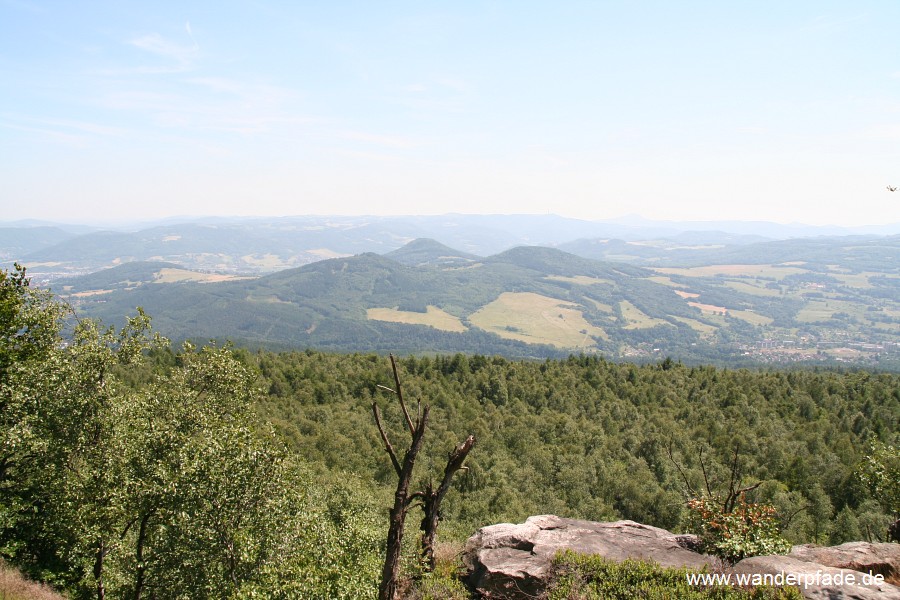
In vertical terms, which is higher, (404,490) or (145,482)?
(404,490)

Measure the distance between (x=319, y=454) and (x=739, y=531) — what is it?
2435 inches

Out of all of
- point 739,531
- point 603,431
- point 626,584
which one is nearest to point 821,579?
point 739,531

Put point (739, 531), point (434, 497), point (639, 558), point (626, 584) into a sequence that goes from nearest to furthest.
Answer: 1. point (434, 497)
2. point (626, 584)
3. point (739, 531)
4. point (639, 558)

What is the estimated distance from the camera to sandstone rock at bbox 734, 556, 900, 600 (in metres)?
13.9

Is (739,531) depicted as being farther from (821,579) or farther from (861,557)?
(861,557)

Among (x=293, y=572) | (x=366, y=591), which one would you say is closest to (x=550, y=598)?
(x=366, y=591)

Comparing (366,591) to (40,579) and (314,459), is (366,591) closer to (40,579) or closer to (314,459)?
(40,579)

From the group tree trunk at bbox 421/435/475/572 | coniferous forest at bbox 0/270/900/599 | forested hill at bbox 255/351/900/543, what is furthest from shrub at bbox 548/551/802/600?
forested hill at bbox 255/351/900/543

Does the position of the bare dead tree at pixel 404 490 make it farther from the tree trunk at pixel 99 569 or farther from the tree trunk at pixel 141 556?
the tree trunk at pixel 99 569

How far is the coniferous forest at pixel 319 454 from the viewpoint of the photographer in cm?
1806

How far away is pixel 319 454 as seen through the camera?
69375 millimetres

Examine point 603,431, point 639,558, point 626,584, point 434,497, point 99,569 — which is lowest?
point 603,431

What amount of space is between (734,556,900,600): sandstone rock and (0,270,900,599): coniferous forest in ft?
13.5

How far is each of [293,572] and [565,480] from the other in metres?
64.4
